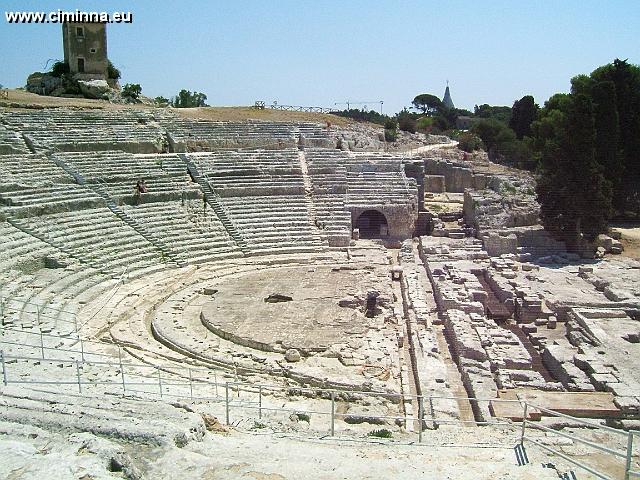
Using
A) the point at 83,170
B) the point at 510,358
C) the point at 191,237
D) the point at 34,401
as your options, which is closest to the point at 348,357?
the point at 510,358

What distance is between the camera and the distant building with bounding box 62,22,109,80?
115 feet

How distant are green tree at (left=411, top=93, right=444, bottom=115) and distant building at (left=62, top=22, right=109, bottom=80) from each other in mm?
53017

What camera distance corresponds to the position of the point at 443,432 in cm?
962

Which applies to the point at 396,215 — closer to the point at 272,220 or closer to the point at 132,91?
the point at 272,220

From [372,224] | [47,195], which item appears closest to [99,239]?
[47,195]

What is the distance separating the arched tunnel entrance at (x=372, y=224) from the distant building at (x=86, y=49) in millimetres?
19360

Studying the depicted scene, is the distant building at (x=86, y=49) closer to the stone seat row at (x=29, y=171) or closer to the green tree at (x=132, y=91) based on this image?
the green tree at (x=132, y=91)

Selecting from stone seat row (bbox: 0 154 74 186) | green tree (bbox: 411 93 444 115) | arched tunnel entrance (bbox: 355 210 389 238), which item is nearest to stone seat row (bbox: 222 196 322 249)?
arched tunnel entrance (bbox: 355 210 389 238)

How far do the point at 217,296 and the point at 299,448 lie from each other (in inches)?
400

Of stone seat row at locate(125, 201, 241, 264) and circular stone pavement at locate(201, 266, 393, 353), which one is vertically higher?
stone seat row at locate(125, 201, 241, 264)

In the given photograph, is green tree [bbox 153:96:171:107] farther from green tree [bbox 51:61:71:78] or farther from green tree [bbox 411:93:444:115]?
green tree [bbox 411:93:444:115]

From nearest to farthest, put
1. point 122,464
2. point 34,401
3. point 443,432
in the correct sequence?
point 122,464, point 34,401, point 443,432

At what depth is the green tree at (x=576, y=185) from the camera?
23.1 m

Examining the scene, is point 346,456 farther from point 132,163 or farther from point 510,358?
point 132,163
